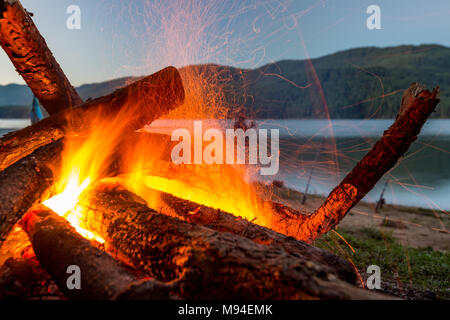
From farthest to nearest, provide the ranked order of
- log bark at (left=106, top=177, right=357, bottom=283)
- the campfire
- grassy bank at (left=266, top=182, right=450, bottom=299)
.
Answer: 1. grassy bank at (left=266, top=182, right=450, bottom=299)
2. log bark at (left=106, top=177, right=357, bottom=283)
3. the campfire

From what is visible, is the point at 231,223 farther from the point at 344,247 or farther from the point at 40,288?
the point at 344,247

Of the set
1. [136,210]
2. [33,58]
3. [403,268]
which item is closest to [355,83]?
[403,268]

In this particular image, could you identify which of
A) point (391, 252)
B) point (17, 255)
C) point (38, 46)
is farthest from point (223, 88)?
point (391, 252)

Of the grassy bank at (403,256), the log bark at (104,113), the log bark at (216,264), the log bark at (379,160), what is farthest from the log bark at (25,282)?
the grassy bank at (403,256)

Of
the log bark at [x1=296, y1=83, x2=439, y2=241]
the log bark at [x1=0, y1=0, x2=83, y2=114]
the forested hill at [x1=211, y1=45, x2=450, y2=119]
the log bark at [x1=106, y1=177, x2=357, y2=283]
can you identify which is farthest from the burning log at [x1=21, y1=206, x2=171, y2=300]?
the forested hill at [x1=211, y1=45, x2=450, y2=119]

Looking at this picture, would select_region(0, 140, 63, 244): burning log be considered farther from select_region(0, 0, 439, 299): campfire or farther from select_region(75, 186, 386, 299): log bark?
select_region(75, 186, 386, 299): log bark

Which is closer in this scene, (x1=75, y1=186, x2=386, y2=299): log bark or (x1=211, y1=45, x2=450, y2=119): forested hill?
(x1=75, y1=186, x2=386, y2=299): log bark

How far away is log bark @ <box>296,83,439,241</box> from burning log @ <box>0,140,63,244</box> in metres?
3.06

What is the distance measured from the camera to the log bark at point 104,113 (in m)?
3.00

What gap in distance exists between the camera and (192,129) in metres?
4.79

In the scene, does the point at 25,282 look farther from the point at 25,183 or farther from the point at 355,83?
the point at 355,83

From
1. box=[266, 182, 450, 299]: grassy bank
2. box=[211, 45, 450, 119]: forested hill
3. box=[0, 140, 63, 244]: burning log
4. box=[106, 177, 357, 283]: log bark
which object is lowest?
box=[266, 182, 450, 299]: grassy bank

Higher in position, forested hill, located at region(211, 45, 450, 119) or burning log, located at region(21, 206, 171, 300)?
forested hill, located at region(211, 45, 450, 119)

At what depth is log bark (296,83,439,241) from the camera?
2.31 metres
